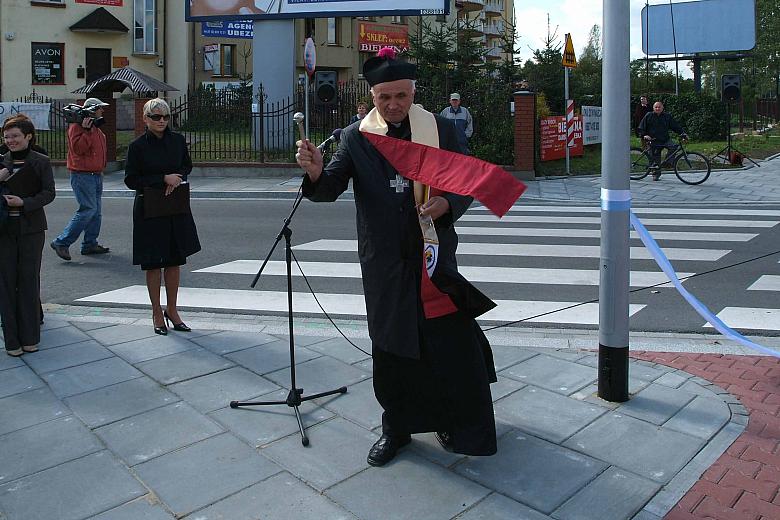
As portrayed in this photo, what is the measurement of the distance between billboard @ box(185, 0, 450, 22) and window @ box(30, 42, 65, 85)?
52.9ft

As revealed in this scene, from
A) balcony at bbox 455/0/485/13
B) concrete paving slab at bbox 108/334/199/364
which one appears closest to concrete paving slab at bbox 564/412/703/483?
concrete paving slab at bbox 108/334/199/364

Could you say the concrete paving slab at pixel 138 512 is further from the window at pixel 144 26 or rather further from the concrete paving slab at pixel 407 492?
the window at pixel 144 26

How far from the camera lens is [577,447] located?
13.2 ft

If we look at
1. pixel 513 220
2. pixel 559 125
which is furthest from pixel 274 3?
pixel 513 220

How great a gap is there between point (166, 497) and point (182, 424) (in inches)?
33.8

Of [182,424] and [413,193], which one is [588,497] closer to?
[413,193]

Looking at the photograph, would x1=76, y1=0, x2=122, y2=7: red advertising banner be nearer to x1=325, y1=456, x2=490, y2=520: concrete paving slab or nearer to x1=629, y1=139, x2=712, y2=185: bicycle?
x1=629, y1=139, x2=712, y2=185: bicycle

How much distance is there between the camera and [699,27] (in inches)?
1529

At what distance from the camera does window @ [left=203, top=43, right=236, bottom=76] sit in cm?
4253

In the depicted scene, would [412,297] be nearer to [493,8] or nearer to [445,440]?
[445,440]

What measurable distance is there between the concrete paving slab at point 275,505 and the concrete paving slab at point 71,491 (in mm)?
428

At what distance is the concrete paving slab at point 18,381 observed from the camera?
197 inches

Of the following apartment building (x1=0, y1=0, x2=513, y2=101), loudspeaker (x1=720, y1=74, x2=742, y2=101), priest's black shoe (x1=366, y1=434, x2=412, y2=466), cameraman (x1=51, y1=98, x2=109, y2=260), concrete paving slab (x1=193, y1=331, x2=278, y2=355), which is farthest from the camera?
apartment building (x1=0, y1=0, x2=513, y2=101)

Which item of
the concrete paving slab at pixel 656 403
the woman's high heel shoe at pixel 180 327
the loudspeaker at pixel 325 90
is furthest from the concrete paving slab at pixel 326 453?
the loudspeaker at pixel 325 90
